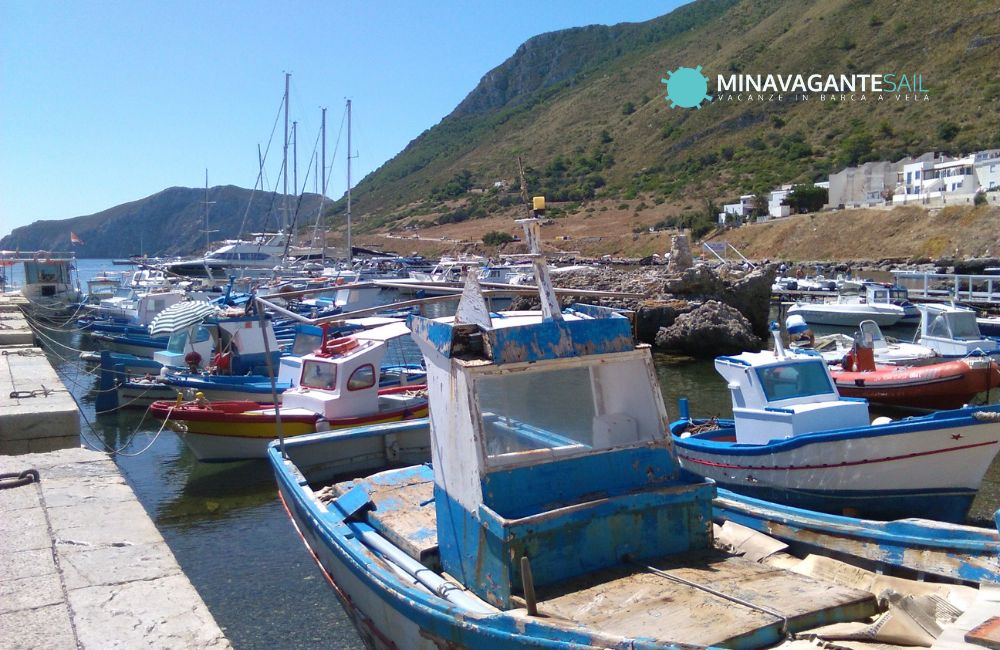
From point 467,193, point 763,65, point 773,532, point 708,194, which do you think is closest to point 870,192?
point 708,194

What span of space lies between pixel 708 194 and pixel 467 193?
4230 centimetres

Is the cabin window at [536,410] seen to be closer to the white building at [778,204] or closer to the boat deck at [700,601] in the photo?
the boat deck at [700,601]

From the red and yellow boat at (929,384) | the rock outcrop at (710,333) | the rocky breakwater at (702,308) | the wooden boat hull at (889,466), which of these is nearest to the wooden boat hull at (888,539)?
the wooden boat hull at (889,466)

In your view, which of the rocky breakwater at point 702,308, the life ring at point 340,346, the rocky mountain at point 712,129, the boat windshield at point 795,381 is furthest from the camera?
the rocky mountain at point 712,129

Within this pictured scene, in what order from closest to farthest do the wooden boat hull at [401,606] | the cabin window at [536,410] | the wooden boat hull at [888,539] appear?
1. the wooden boat hull at [401,606]
2. the wooden boat hull at [888,539]
3. the cabin window at [536,410]

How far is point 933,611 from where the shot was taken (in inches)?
195

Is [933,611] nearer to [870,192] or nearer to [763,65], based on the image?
[870,192]

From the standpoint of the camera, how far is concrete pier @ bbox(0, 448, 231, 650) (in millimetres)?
4121

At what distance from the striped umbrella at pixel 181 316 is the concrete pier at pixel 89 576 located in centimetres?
1635

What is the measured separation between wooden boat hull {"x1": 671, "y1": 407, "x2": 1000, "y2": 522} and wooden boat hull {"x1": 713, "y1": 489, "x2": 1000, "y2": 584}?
11.2 ft

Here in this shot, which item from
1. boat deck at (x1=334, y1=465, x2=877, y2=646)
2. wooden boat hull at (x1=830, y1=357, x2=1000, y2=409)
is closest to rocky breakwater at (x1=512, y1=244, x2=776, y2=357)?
wooden boat hull at (x1=830, y1=357, x2=1000, y2=409)

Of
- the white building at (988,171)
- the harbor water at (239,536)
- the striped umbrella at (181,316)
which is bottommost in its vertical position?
the harbor water at (239,536)

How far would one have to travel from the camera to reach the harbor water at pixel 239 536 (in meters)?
9.16

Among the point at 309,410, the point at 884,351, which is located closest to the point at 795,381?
the point at 309,410
